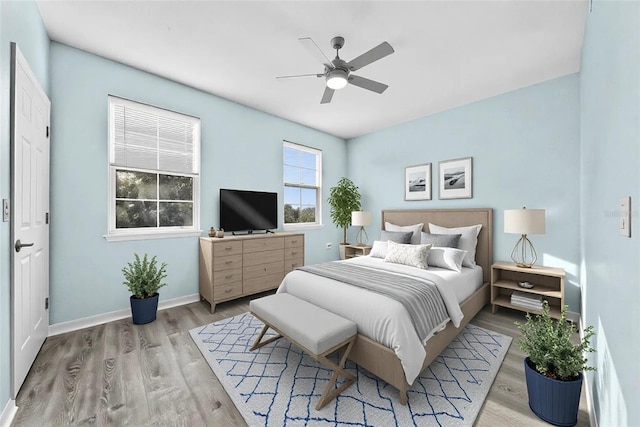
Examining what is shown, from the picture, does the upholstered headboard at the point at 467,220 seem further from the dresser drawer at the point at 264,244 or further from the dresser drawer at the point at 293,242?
the dresser drawer at the point at 264,244

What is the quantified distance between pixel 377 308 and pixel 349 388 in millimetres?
592

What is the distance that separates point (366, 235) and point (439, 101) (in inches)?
105

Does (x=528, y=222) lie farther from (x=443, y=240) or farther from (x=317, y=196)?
(x=317, y=196)

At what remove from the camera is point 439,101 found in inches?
148

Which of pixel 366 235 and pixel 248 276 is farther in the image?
pixel 366 235

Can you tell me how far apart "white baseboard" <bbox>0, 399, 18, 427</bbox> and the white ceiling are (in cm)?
286

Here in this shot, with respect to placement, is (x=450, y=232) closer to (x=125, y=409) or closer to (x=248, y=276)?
(x=248, y=276)

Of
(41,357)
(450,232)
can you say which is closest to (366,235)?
(450,232)

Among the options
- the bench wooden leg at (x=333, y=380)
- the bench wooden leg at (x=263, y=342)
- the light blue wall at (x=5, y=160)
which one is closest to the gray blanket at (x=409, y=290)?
the bench wooden leg at (x=333, y=380)

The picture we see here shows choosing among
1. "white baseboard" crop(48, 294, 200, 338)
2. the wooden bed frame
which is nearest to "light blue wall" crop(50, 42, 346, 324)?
"white baseboard" crop(48, 294, 200, 338)

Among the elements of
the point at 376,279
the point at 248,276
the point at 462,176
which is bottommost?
the point at 248,276

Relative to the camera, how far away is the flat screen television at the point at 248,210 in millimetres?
3732

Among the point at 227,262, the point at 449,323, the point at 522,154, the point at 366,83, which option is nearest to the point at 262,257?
the point at 227,262

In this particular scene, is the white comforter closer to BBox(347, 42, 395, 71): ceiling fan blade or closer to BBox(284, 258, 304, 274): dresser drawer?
BBox(284, 258, 304, 274): dresser drawer
